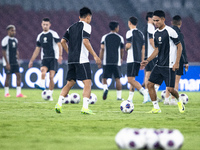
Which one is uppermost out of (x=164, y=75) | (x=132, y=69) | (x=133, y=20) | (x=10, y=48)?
(x=133, y=20)

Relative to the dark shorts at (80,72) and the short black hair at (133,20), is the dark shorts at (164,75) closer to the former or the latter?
the dark shorts at (80,72)

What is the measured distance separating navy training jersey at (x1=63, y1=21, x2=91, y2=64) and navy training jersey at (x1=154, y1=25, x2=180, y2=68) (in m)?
1.27

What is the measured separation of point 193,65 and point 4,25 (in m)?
10.1

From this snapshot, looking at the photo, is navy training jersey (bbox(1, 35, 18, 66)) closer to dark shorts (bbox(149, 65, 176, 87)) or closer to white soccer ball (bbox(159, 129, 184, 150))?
dark shorts (bbox(149, 65, 176, 87))

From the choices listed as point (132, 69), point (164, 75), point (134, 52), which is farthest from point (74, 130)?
point (134, 52)

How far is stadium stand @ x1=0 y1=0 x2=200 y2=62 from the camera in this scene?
2216 cm

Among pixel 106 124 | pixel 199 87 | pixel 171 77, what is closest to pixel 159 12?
pixel 171 77

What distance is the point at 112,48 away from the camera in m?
12.2

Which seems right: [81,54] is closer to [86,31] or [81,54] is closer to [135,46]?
[86,31]

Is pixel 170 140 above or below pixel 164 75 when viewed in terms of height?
below

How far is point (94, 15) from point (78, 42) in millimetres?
16066

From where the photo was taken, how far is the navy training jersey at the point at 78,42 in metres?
7.49

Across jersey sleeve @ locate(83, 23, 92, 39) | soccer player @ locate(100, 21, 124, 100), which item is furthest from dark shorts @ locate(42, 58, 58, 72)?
jersey sleeve @ locate(83, 23, 92, 39)

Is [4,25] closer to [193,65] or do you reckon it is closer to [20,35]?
[20,35]
